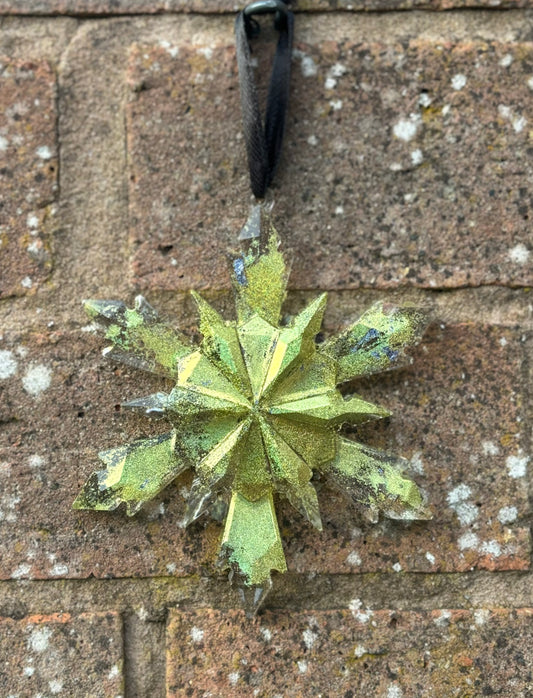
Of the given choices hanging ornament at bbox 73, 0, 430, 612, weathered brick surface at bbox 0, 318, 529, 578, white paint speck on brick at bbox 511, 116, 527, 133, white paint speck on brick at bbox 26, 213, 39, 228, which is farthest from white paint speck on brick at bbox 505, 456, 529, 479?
white paint speck on brick at bbox 26, 213, 39, 228

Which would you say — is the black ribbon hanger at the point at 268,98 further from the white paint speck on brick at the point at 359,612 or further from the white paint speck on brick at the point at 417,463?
the white paint speck on brick at the point at 359,612

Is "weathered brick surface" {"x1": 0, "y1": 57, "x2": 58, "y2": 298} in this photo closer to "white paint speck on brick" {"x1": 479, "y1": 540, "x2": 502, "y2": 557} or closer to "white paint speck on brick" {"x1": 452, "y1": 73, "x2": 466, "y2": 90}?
"white paint speck on brick" {"x1": 452, "y1": 73, "x2": 466, "y2": 90}

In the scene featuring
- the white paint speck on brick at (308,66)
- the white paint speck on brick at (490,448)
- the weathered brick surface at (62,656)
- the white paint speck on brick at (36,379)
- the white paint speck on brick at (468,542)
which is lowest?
the weathered brick surface at (62,656)

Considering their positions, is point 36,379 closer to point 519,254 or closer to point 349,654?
point 349,654

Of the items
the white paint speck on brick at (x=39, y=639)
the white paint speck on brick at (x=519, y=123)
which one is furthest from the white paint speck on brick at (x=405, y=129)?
the white paint speck on brick at (x=39, y=639)

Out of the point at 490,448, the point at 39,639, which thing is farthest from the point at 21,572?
the point at 490,448

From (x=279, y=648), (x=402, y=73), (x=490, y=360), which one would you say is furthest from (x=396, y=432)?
(x=402, y=73)
